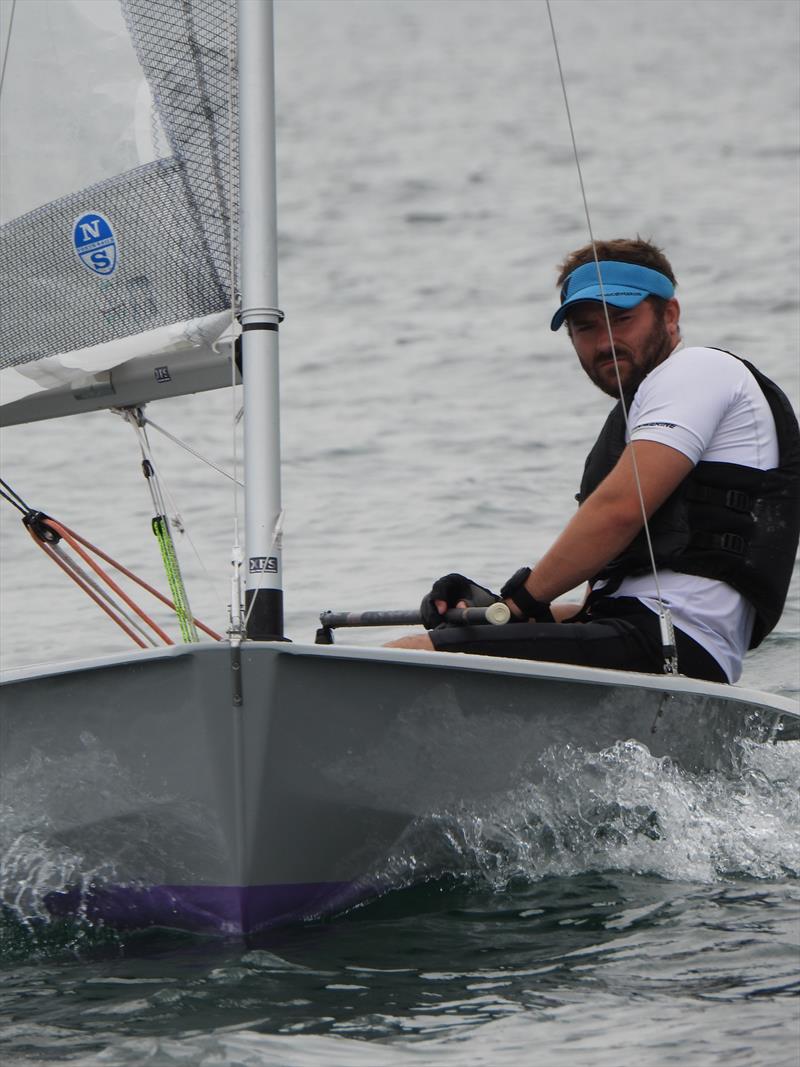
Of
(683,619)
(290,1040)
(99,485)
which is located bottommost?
(290,1040)

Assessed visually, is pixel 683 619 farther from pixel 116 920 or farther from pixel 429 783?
pixel 116 920

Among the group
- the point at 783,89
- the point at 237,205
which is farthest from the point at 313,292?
the point at 237,205

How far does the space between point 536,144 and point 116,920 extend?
74.1 ft

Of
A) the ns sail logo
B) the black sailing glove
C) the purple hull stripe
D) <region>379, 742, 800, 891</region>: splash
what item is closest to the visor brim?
the black sailing glove

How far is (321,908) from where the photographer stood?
11.8ft

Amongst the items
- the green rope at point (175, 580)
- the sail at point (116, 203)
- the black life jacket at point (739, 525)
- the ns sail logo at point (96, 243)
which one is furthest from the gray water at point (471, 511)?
the ns sail logo at point (96, 243)

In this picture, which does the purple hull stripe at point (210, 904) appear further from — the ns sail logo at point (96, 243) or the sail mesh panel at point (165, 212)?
the ns sail logo at point (96, 243)

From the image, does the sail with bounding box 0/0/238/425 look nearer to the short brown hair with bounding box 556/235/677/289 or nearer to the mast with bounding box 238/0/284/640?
the mast with bounding box 238/0/284/640

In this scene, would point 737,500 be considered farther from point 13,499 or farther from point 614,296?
point 13,499

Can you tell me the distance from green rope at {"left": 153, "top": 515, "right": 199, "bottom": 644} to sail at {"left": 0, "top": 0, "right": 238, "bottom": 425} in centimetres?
35

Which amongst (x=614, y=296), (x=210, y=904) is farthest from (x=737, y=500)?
(x=210, y=904)

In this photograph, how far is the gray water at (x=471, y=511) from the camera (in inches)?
125

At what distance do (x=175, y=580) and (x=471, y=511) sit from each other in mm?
5816

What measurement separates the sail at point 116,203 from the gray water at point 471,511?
4.21 feet
